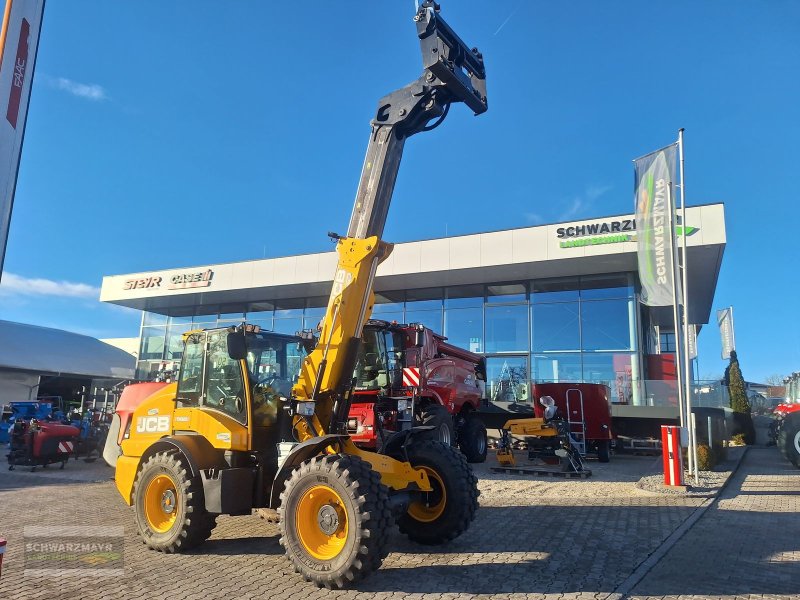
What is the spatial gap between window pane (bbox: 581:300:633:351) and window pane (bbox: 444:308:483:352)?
408cm

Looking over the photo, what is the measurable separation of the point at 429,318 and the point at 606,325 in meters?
7.07

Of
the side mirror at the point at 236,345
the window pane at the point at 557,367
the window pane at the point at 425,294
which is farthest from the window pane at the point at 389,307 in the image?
the side mirror at the point at 236,345

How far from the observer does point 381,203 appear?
20.7ft

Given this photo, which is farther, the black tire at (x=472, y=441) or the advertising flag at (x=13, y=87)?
the black tire at (x=472, y=441)

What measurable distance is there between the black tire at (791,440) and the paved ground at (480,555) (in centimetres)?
512

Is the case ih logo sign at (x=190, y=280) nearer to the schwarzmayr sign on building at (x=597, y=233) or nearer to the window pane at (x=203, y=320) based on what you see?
the window pane at (x=203, y=320)

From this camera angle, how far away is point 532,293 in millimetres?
22062

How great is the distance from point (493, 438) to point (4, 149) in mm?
17758

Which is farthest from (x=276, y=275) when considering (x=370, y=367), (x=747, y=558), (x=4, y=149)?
(x=4, y=149)

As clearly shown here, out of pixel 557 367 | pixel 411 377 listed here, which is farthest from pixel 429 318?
pixel 411 377

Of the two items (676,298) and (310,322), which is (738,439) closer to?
(676,298)

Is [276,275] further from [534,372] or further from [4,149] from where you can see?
[4,149]

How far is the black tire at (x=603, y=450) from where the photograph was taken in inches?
589

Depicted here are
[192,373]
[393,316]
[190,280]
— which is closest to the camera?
[192,373]
